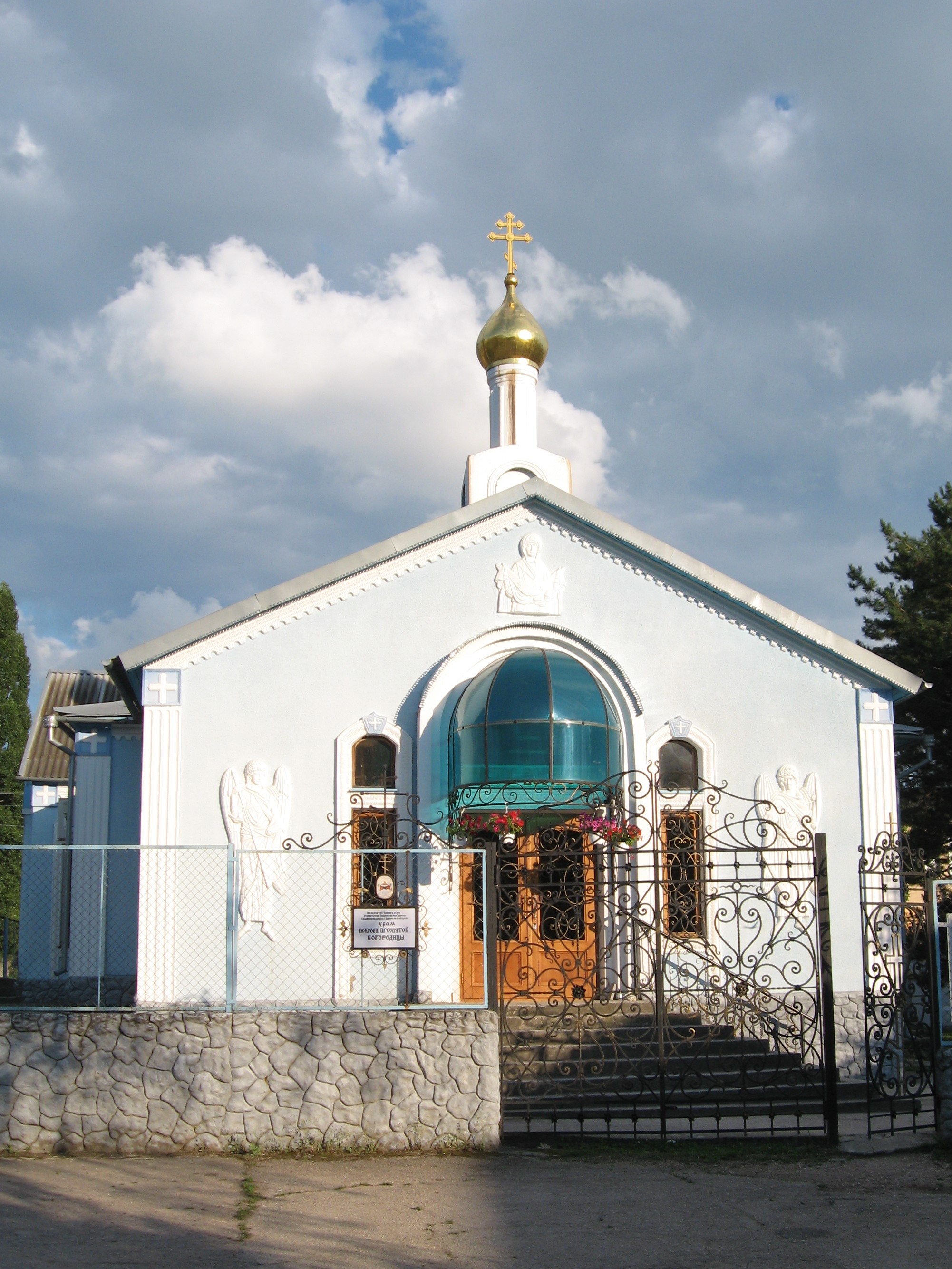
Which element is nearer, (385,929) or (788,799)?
(385,929)

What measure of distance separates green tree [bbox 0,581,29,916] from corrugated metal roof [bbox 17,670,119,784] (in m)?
9.42

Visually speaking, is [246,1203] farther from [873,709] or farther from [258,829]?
[873,709]

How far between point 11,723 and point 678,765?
2367 cm

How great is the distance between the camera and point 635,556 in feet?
41.1

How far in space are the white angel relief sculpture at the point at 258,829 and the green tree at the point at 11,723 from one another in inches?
837

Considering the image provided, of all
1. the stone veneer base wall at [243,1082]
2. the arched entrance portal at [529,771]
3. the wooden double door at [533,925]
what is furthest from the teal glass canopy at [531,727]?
the stone veneer base wall at [243,1082]

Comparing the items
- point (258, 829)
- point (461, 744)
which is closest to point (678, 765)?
point (461, 744)

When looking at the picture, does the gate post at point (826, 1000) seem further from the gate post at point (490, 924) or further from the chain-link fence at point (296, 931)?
the chain-link fence at point (296, 931)

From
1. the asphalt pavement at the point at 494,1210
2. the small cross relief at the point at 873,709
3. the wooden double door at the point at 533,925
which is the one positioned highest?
the small cross relief at the point at 873,709

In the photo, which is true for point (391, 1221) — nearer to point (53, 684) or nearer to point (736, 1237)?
point (736, 1237)

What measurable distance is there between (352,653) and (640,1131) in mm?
5347

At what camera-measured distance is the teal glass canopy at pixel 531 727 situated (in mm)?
11125

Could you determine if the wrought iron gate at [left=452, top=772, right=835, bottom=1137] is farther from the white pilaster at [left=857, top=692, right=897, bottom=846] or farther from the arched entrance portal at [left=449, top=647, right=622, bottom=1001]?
the white pilaster at [left=857, top=692, right=897, bottom=846]

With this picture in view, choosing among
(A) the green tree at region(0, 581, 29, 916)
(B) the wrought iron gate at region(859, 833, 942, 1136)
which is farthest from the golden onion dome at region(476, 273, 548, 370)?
(A) the green tree at region(0, 581, 29, 916)
